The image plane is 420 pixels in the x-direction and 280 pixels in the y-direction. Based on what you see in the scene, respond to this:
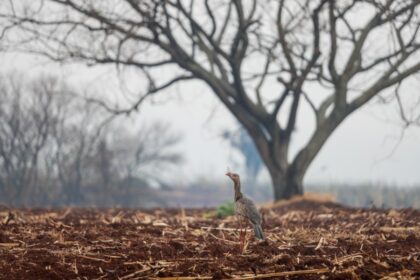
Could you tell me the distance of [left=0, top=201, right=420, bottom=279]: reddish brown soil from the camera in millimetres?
4984

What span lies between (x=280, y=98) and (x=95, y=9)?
5.27 m

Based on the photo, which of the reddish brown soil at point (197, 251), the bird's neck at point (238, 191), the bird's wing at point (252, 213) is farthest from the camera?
the bird's neck at point (238, 191)

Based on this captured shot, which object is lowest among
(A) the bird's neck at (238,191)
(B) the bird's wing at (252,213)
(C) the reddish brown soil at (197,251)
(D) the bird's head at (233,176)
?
(C) the reddish brown soil at (197,251)

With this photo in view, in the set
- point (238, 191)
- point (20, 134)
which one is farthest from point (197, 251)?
point (20, 134)

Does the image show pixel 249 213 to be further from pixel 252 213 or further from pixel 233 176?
pixel 233 176

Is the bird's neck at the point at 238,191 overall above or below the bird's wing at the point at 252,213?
above

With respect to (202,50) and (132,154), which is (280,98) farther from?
(132,154)

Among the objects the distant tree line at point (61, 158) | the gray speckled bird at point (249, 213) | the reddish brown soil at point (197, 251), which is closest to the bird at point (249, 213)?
the gray speckled bird at point (249, 213)

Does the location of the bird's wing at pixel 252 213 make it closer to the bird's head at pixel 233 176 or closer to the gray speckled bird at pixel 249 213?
the gray speckled bird at pixel 249 213

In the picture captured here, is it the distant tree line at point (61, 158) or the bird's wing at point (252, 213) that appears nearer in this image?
the bird's wing at point (252, 213)

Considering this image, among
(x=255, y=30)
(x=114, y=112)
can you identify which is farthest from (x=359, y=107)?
(x=114, y=112)

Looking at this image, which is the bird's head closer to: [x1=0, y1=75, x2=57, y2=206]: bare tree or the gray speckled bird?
the gray speckled bird

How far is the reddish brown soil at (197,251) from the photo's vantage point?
4.98 meters

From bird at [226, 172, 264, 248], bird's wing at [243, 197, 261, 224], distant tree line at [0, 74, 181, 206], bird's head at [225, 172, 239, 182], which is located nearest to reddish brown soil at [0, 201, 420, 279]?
bird at [226, 172, 264, 248]
